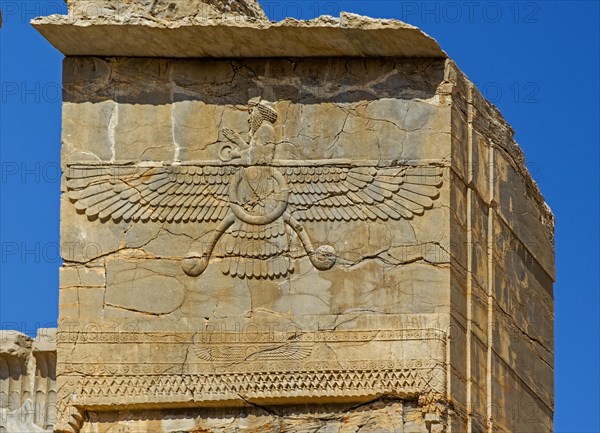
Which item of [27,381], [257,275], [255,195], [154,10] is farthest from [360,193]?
[27,381]

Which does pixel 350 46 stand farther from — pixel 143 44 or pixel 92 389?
pixel 92 389

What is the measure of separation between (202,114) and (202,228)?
0.90 meters

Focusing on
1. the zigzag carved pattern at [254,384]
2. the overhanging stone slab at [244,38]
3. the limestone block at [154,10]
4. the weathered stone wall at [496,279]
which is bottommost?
the zigzag carved pattern at [254,384]

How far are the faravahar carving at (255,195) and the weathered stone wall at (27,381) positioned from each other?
12.3 feet

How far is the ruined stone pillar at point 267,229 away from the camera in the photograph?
19703 mm

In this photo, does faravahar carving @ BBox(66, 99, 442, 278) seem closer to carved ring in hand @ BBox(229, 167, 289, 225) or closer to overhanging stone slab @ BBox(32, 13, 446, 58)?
carved ring in hand @ BBox(229, 167, 289, 225)

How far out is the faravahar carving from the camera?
65.5ft

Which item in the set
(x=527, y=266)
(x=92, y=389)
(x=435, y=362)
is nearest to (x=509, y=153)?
(x=527, y=266)

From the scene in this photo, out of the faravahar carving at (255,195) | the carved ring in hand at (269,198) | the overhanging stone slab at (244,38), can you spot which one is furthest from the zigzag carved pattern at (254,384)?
the overhanging stone slab at (244,38)

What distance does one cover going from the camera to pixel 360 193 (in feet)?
65.6

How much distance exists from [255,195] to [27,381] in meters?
4.64

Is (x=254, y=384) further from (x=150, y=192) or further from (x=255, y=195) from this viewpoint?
(x=150, y=192)

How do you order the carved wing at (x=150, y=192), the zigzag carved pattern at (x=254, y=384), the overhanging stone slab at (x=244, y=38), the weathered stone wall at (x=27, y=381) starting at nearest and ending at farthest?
the zigzag carved pattern at (x=254, y=384), the overhanging stone slab at (x=244, y=38), the carved wing at (x=150, y=192), the weathered stone wall at (x=27, y=381)

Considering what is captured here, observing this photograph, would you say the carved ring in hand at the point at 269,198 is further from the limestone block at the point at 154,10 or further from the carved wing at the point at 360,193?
the limestone block at the point at 154,10
